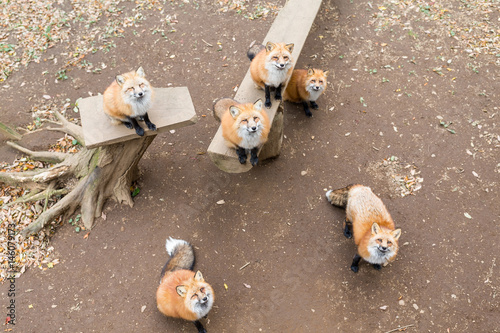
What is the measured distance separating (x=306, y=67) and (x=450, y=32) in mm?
3228

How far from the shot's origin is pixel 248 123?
4027 mm

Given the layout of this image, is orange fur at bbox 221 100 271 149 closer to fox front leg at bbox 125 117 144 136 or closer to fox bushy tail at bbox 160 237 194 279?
fox front leg at bbox 125 117 144 136

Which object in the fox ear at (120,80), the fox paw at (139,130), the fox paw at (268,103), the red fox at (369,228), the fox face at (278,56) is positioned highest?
the fox ear at (120,80)

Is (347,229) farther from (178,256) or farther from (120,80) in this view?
(120,80)

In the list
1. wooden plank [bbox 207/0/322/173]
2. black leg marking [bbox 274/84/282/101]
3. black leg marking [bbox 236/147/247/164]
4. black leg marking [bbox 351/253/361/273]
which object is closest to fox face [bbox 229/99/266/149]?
black leg marking [bbox 236/147/247/164]

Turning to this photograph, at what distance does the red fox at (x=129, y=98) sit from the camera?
3910mm

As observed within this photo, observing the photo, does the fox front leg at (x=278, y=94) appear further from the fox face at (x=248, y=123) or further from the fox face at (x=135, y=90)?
the fox face at (x=135, y=90)

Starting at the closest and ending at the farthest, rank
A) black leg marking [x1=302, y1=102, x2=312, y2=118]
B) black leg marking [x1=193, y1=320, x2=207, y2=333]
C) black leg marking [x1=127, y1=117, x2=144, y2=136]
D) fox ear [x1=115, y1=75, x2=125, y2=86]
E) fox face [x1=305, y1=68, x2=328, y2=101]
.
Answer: fox ear [x1=115, y1=75, x2=125, y2=86] < black leg marking [x1=193, y1=320, x2=207, y2=333] < black leg marking [x1=127, y1=117, x2=144, y2=136] < fox face [x1=305, y1=68, x2=328, y2=101] < black leg marking [x1=302, y1=102, x2=312, y2=118]

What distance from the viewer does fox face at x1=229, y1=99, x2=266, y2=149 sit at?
4.02 meters

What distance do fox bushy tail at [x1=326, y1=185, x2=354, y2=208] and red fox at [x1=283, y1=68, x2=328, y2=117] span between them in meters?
1.73

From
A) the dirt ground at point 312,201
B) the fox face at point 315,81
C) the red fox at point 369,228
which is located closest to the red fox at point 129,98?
the dirt ground at point 312,201

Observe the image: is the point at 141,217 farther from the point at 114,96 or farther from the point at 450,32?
the point at 450,32

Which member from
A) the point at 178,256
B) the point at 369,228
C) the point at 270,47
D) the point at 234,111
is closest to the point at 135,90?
the point at 234,111

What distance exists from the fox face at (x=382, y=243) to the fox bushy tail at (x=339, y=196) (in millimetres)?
904
